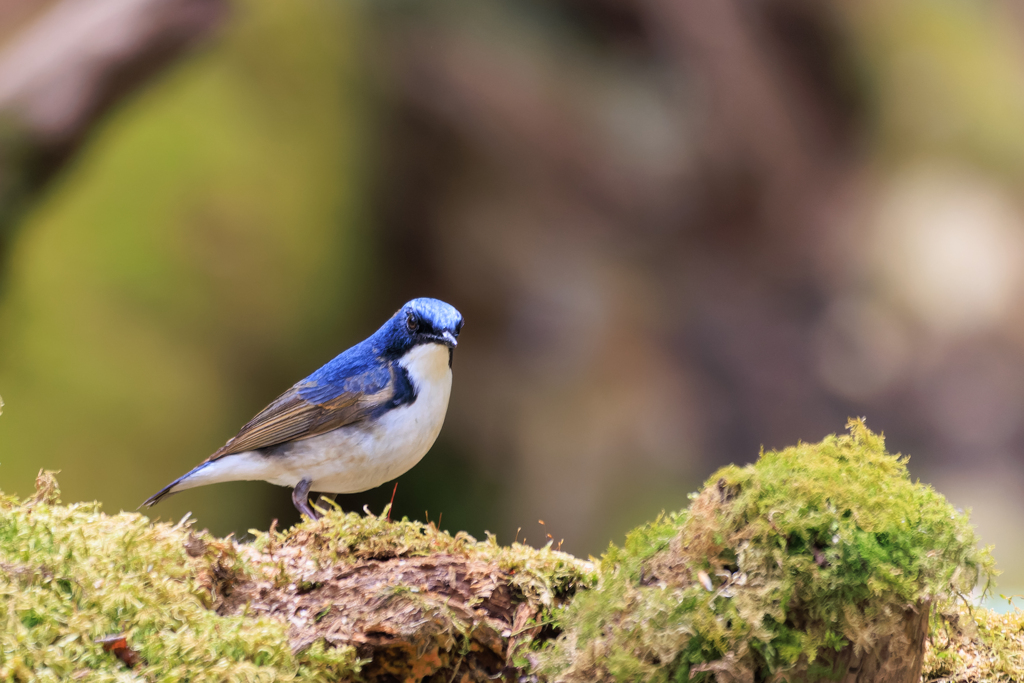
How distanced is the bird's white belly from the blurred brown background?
3697 millimetres

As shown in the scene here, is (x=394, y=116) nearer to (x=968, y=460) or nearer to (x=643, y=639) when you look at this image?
(x=643, y=639)

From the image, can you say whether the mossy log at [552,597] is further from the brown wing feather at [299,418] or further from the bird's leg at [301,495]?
the brown wing feather at [299,418]

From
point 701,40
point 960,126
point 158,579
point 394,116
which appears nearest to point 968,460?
point 960,126

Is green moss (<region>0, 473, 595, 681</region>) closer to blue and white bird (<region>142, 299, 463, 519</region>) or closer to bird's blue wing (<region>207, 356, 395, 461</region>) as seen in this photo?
blue and white bird (<region>142, 299, 463, 519</region>)

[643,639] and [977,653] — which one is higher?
[977,653]

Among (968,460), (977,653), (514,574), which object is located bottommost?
(514,574)

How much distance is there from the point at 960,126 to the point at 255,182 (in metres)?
8.22

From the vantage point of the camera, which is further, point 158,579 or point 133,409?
point 133,409

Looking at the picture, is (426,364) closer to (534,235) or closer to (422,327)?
(422,327)

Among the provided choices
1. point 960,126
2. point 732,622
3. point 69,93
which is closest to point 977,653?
point 732,622

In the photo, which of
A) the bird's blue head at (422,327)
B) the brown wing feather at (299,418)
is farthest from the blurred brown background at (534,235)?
the bird's blue head at (422,327)

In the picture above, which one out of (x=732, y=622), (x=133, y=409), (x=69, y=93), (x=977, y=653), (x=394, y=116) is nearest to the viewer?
(x=732, y=622)

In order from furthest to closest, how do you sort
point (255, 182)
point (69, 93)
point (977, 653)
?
1. point (255, 182)
2. point (69, 93)
3. point (977, 653)

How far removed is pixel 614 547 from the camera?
2.30 meters
